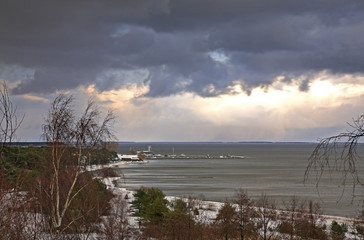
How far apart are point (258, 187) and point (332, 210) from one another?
2742 cm

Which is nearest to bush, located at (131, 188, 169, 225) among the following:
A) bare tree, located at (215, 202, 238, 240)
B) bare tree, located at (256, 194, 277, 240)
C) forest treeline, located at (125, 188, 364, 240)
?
forest treeline, located at (125, 188, 364, 240)

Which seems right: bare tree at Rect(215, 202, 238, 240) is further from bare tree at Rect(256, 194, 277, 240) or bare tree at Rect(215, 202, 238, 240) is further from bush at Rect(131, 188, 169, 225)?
bush at Rect(131, 188, 169, 225)

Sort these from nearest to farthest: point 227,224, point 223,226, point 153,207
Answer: point 227,224
point 223,226
point 153,207

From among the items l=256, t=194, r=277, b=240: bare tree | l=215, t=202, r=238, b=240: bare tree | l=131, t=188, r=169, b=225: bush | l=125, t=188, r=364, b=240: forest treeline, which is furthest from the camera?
l=131, t=188, r=169, b=225: bush

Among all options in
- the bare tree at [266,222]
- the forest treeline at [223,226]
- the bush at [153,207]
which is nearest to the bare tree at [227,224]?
the forest treeline at [223,226]

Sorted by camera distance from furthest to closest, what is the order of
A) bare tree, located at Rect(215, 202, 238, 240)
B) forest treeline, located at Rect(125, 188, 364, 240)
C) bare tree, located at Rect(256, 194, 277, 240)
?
1. bare tree, located at Rect(215, 202, 238, 240)
2. bare tree, located at Rect(256, 194, 277, 240)
3. forest treeline, located at Rect(125, 188, 364, 240)

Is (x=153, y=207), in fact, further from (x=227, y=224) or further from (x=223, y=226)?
(x=227, y=224)

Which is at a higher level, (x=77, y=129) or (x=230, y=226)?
(x=77, y=129)

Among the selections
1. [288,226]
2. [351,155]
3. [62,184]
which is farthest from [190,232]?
[351,155]

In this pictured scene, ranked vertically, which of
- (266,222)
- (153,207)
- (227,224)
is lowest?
(266,222)

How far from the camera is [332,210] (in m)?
55.7

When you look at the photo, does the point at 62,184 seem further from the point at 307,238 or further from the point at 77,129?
the point at 307,238

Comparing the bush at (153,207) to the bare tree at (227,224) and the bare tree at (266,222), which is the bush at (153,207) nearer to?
the bare tree at (227,224)

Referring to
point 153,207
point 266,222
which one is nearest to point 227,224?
point 266,222
